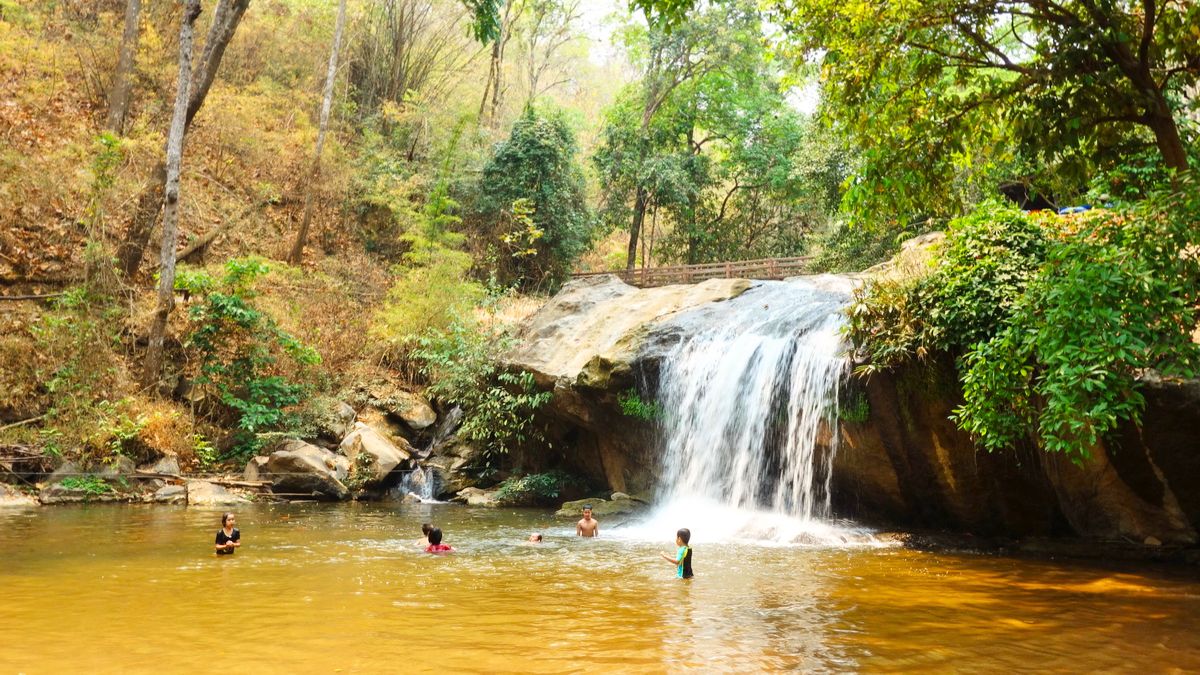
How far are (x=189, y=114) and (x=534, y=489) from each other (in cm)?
1117

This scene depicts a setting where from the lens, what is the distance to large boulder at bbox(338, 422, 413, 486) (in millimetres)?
17734

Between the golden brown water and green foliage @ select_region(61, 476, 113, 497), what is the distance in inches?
151

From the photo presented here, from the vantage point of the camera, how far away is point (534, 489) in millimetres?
17562

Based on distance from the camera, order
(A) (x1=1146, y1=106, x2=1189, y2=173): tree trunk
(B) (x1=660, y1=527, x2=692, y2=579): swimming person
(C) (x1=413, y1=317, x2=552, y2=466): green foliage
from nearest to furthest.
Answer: (A) (x1=1146, y1=106, x2=1189, y2=173): tree trunk
(B) (x1=660, y1=527, x2=692, y2=579): swimming person
(C) (x1=413, y1=317, x2=552, y2=466): green foliage

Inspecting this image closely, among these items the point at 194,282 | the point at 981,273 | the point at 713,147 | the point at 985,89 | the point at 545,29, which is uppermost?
the point at 545,29

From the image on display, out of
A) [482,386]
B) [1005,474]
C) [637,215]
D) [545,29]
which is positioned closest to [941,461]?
[1005,474]

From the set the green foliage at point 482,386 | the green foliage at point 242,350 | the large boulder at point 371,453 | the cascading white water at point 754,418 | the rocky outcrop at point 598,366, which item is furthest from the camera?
the green foliage at point 242,350

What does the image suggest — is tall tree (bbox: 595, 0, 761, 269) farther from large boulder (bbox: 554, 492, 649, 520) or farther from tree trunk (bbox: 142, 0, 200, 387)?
tree trunk (bbox: 142, 0, 200, 387)

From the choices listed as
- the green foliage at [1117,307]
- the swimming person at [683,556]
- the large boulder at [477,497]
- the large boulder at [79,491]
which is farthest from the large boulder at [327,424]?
the green foliage at [1117,307]

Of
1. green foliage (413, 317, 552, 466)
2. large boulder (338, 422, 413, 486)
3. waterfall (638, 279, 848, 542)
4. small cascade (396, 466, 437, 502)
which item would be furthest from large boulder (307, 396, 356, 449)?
waterfall (638, 279, 848, 542)

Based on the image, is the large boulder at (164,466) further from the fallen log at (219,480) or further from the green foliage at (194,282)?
the green foliage at (194,282)

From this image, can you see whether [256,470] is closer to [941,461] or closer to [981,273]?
[941,461]

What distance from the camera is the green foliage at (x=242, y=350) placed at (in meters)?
18.7

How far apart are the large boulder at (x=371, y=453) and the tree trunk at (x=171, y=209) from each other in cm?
435
